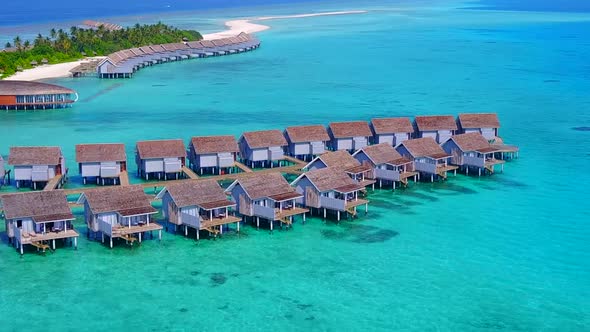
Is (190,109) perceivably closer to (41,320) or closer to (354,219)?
(354,219)

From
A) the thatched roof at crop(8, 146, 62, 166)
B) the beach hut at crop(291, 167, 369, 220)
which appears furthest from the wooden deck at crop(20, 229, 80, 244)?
the beach hut at crop(291, 167, 369, 220)

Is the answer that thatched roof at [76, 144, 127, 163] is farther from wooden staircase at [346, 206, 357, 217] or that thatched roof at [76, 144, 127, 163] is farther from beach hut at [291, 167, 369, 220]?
wooden staircase at [346, 206, 357, 217]

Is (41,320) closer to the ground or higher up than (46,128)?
closer to the ground

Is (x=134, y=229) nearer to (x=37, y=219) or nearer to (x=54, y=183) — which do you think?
(x=37, y=219)

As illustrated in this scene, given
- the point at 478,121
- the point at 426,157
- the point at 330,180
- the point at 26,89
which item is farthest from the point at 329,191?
the point at 26,89

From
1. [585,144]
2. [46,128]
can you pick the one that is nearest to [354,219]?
[585,144]

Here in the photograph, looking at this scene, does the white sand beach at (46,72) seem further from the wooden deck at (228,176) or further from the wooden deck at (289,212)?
the wooden deck at (289,212)
